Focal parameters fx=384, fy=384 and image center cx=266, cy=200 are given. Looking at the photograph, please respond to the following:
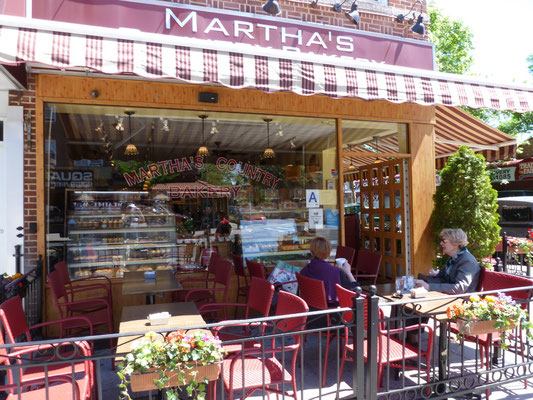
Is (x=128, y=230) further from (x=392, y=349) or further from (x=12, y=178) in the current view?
(x=392, y=349)

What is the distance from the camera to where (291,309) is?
126 inches

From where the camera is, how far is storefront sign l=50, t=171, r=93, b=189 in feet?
18.1

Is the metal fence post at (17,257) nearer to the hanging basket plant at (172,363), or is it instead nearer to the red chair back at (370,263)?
the hanging basket plant at (172,363)

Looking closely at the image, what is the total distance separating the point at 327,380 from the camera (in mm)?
3967

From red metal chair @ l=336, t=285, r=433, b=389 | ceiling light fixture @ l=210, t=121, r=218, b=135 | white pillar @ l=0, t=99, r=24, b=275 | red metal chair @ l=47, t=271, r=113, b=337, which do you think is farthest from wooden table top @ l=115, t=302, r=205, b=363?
ceiling light fixture @ l=210, t=121, r=218, b=135

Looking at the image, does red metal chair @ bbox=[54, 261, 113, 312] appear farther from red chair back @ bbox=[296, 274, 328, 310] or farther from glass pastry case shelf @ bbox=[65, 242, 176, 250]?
red chair back @ bbox=[296, 274, 328, 310]

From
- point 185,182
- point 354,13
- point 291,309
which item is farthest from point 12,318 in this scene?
point 354,13

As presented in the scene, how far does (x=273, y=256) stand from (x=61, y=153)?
4.05 meters

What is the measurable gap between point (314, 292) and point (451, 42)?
73.0 feet

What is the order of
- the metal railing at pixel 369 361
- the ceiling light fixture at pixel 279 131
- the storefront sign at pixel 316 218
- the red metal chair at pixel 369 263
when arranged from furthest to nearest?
the ceiling light fixture at pixel 279 131, the storefront sign at pixel 316 218, the red metal chair at pixel 369 263, the metal railing at pixel 369 361

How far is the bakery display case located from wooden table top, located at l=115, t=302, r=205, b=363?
8.51 ft

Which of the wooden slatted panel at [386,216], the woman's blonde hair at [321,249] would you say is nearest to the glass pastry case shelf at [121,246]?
the woman's blonde hair at [321,249]

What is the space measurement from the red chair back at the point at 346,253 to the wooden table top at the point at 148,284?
2.78m

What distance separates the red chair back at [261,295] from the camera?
352 cm
